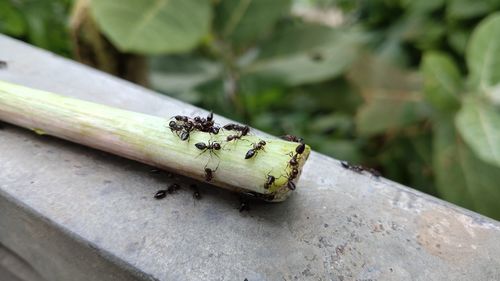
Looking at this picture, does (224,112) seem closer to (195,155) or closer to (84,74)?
(84,74)

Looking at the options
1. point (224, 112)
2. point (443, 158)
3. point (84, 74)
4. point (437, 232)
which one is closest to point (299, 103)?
point (224, 112)

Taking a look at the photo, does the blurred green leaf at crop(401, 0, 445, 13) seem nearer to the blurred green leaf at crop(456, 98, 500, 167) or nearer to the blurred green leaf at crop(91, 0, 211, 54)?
the blurred green leaf at crop(456, 98, 500, 167)

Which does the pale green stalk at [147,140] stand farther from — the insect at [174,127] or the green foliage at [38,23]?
the green foliage at [38,23]

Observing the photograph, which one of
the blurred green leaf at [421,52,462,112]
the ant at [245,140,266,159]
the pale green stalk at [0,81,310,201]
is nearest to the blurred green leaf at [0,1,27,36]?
the pale green stalk at [0,81,310,201]

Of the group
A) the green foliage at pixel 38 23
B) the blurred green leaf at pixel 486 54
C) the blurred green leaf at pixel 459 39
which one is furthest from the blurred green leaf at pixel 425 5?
the green foliage at pixel 38 23

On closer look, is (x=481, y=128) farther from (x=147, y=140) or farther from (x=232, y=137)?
(x=147, y=140)

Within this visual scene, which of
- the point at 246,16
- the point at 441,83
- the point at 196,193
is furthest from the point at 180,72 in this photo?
the point at 196,193
